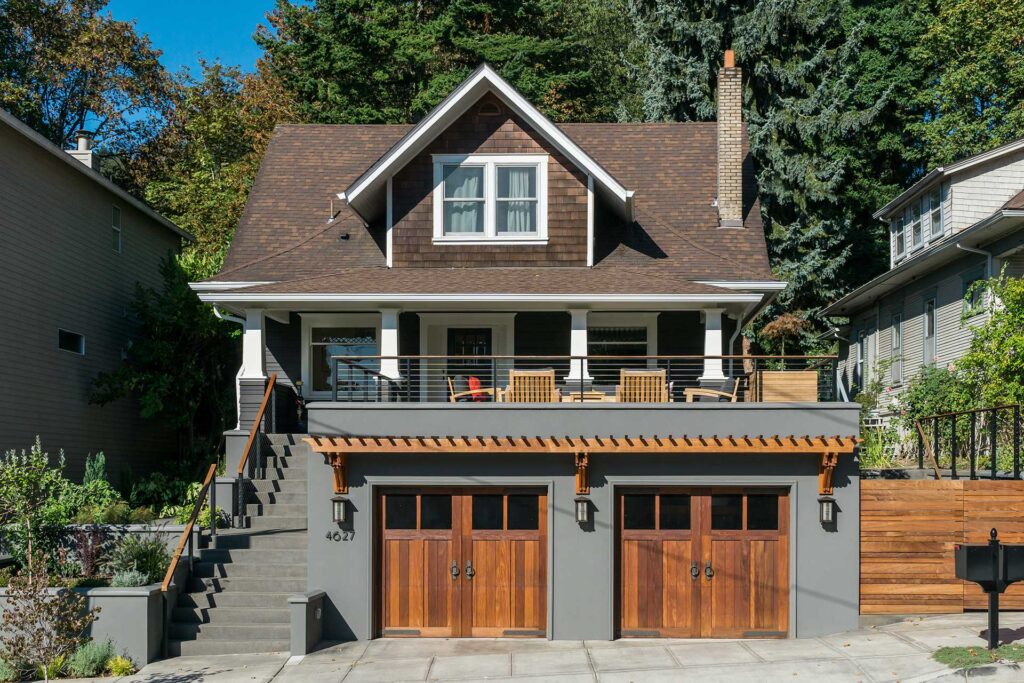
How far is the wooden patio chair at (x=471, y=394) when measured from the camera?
16.2 m

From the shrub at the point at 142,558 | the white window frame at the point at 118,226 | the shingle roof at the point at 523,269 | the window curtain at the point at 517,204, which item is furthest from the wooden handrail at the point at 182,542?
the white window frame at the point at 118,226

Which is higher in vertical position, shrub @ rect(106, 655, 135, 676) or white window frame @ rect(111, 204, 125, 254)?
white window frame @ rect(111, 204, 125, 254)

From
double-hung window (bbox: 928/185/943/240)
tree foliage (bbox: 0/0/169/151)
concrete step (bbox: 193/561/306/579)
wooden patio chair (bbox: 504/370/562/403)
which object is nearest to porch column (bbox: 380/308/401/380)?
wooden patio chair (bbox: 504/370/562/403)

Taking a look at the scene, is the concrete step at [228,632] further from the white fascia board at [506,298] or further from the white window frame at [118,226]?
the white window frame at [118,226]

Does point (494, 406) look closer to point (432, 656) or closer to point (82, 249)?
point (432, 656)

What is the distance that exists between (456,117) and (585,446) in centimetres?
688

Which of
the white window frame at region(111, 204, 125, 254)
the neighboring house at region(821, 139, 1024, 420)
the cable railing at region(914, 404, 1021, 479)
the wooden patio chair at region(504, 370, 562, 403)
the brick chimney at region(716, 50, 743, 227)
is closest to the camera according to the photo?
the wooden patio chair at region(504, 370, 562, 403)

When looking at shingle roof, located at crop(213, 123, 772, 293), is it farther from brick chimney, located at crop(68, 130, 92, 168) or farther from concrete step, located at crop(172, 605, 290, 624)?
concrete step, located at crop(172, 605, 290, 624)

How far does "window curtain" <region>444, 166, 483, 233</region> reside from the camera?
62.4 ft

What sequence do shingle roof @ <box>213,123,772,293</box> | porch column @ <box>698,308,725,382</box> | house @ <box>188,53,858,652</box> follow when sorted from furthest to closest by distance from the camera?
shingle roof @ <box>213,123,772,293</box> < porch column @ <box>698,308,725,382</box> < house @ <box>188,53,858,652</box>

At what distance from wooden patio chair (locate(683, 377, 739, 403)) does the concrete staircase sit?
19.7 feet

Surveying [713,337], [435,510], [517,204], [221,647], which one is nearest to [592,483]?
[435,510]

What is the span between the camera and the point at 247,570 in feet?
50.1

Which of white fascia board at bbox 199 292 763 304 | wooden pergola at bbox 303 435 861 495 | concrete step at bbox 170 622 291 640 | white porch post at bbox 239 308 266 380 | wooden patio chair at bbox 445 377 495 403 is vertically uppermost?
white fascia board at bbox 199 292 763 304
